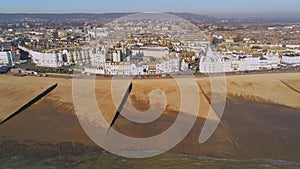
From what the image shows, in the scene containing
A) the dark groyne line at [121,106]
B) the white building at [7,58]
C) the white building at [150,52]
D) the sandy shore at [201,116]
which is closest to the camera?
the sandy shore at [201,116]

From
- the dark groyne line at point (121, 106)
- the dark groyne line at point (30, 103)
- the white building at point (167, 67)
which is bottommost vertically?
the dark groyne line at point (30, 103)

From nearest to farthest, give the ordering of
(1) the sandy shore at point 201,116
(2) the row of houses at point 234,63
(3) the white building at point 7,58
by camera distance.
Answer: (1) the sandy shore at point 201,116
(2) the row of houses at point 234,63
(3) the white building at point 7,58

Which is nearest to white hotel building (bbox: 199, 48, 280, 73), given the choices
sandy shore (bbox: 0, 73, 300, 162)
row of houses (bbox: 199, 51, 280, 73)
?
row of houses (bbox: 199, 51, 280, 73)

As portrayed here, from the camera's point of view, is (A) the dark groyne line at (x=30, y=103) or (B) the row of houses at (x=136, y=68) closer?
(A) the dark groyne line at (x=30, y=103)

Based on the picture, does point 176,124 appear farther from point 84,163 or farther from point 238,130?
point 84,163

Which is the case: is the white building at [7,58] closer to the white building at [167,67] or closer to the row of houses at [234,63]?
the white building at [167,67]

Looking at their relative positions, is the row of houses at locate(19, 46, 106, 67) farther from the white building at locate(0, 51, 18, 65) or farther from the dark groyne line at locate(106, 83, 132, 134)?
the dark groyne line at locate(106, 83, 132, 134)

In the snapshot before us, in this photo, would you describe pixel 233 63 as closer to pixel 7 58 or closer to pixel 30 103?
pixel 30 103

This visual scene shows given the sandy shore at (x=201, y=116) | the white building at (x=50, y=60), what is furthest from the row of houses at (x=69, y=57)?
the sandy shore at (x=201, y=116)

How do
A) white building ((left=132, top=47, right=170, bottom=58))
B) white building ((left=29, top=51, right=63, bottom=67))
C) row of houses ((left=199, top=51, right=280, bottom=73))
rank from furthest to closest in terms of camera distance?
1. white building ((left=132, top=47, right=170, bottom=58))
2. white building ((left=29, top=51, right=63, bottom=67))
3. row of houses ((left=199, top=51, right=280, bottom=73))
